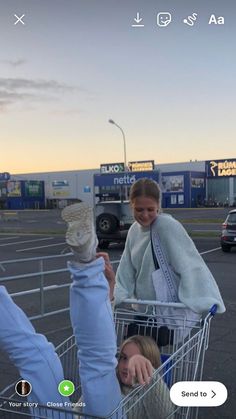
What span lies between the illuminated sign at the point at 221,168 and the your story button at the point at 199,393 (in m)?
66.5

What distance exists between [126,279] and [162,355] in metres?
0.59

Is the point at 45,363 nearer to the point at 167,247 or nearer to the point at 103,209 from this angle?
the point at 167,247

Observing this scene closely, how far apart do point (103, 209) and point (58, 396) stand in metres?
16.4

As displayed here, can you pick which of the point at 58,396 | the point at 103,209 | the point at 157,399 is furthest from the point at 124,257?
the point at 103,209

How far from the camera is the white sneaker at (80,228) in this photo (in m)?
1.65

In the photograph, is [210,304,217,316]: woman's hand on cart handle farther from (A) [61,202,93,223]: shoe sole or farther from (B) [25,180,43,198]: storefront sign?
(B) [25,180,43,198]: storefront sign

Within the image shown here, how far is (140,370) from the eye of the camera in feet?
7.63

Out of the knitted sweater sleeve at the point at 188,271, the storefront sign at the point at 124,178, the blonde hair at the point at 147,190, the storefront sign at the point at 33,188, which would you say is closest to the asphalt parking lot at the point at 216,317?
the knitted sweater sleeve at the point at 188,271

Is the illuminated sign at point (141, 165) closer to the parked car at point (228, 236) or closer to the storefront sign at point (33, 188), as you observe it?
the storefront sign at point (33, 188)

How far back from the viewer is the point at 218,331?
6.77 m

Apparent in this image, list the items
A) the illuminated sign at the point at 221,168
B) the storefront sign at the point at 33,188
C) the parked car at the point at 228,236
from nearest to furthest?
the parked car at the point at 228,236 → the illuminated sign at the point at 221,168 → the storefront sign at the point at 33,188

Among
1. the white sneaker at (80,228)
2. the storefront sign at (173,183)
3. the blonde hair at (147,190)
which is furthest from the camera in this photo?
the storefront sign at (173,183)

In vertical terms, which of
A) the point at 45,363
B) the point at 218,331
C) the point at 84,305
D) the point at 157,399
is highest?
the point at 84,305

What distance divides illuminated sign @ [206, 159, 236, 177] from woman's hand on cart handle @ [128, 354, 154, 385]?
66519 millimetres
